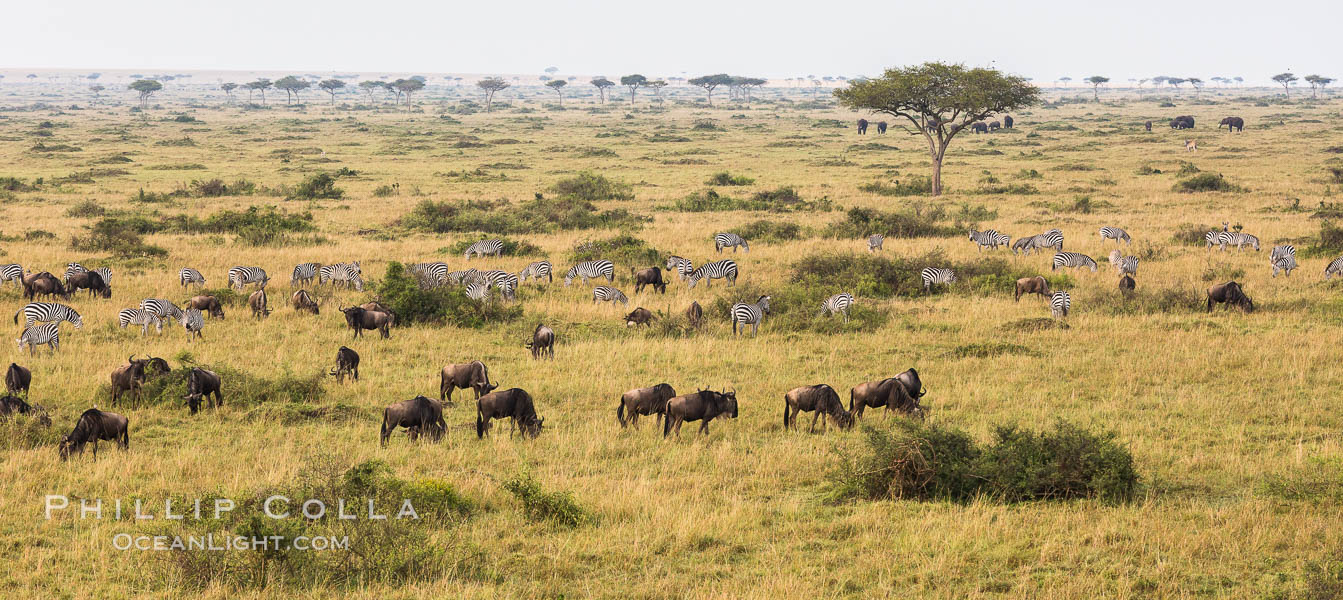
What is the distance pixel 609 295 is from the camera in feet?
82.3

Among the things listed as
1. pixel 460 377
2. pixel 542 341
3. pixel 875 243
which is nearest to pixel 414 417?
pixel 460 377

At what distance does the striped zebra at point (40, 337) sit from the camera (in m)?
19.2

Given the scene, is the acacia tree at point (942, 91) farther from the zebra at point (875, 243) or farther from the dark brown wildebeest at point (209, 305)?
the dark brown wildebeest at point (209, 305)

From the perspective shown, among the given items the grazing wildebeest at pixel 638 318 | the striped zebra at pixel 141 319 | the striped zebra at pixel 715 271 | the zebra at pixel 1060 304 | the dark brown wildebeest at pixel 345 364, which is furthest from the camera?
the striped zebra at pixel 715 271

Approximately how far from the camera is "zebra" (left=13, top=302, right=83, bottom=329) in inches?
827

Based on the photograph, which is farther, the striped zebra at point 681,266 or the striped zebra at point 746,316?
the striped zebra at point 681,266

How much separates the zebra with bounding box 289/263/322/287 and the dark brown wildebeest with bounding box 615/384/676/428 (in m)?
14.8

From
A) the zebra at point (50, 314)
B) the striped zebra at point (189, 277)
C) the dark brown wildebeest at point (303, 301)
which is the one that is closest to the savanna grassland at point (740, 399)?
the zebra at point (50, 314)

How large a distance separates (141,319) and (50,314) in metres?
1.71

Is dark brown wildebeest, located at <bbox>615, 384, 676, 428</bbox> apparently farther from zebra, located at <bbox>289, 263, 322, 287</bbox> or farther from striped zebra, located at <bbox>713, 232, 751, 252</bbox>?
striped zebra, located at <bbox>713, 232, 751, 252</bbox>

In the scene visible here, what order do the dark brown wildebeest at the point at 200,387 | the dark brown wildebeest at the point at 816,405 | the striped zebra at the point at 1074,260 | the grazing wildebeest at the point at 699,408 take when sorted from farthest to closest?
the striped zebra at the point at 1074,260, the dark brown wildebeest at the point at 200,387, the dark brown wildebeest at the point at 816,405, the grazing wildebeest at the point at 699,408

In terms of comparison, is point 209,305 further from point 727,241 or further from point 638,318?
point 727,241

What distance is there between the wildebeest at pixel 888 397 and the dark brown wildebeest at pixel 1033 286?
10734mm

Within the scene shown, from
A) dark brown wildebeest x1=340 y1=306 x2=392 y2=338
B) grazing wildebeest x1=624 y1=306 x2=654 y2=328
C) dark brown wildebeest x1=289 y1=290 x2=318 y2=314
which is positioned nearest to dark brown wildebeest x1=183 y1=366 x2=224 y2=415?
dark brown wildebeest x1=340 y1=306 x2=392 y2=338
